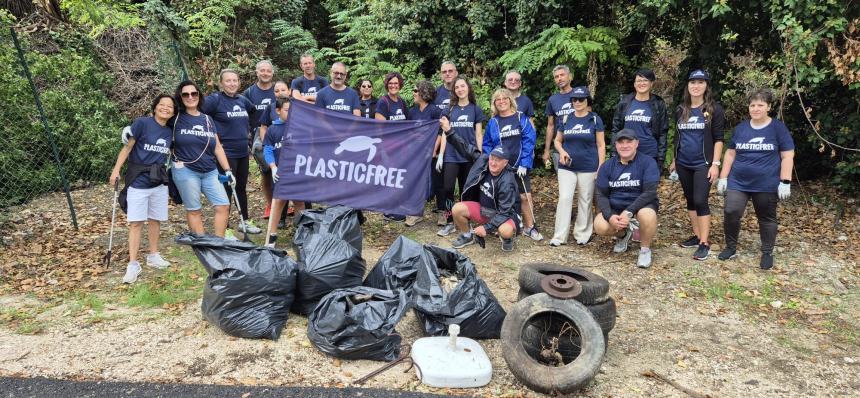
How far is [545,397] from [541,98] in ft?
22.2

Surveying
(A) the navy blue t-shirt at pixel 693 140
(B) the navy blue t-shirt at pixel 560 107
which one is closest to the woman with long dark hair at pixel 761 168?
(A) the navy blue t-shirt at pixel 693 140

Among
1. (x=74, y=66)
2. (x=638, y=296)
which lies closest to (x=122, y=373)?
(x=638, y=296)

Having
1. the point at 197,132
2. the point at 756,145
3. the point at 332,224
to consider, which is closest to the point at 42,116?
the point at 197,132

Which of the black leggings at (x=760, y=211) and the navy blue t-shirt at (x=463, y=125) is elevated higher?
the navy blue t-shirt at (x=463, y=125)

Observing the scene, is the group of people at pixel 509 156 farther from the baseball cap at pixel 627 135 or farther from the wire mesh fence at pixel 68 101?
the wire mesh fence at pixel 68 101

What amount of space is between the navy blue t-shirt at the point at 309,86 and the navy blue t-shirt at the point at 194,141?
6.14 feet

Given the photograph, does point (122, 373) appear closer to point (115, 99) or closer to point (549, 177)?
point (549, 177)

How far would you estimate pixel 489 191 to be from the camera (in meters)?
5.75

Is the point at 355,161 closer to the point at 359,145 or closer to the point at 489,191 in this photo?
the point at 359,145

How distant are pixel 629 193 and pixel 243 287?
12.7 feet

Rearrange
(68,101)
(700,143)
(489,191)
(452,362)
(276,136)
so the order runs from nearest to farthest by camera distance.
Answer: (452,362) → (700,143) → (489,191) → (276,136) → (68,101)

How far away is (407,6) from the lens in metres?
10.1

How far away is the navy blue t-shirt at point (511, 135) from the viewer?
6.13m

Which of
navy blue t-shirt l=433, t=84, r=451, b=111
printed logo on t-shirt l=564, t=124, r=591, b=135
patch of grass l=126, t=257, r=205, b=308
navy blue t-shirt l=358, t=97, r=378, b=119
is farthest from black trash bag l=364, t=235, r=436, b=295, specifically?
navy blue t-shirt l=358, t=97, r=378, b=119
